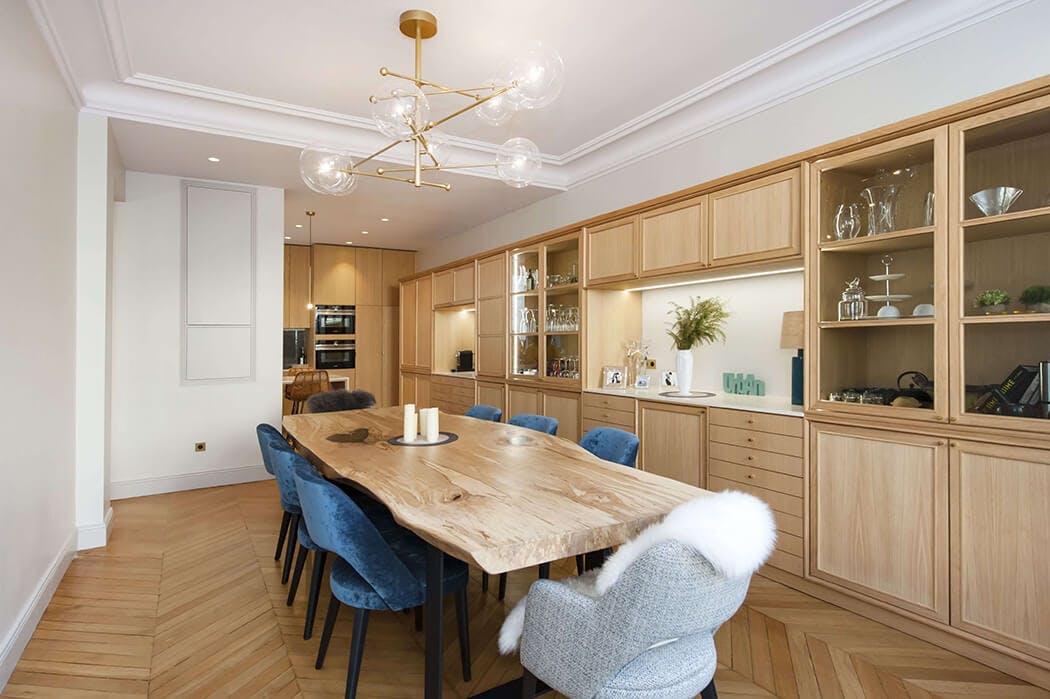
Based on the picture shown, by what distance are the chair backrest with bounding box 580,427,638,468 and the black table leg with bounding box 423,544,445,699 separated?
1.18 m

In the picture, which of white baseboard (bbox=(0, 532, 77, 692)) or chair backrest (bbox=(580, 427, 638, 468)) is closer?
white baseboard (bbox=(0, 532, 77, 692))

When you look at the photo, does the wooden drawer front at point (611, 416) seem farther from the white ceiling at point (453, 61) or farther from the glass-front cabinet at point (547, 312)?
the white ceiling at point (453, 61)

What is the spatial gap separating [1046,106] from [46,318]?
4.30 m

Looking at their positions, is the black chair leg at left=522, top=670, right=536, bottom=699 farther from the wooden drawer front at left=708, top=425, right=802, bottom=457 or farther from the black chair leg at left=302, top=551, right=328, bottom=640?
the wooden drawer front at left=708, top=425, right=802, bottom=457

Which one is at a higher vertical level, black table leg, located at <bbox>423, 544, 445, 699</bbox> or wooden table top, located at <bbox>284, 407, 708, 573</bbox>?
wooden table top, located at <bbox>284, 407, 708, 573</bbox>

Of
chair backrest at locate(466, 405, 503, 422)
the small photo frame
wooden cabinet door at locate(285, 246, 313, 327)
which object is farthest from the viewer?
wooden cabinet door at locate(285, 246, 313, 327)

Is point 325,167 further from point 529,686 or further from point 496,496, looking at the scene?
point 529,686

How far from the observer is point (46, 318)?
272cm

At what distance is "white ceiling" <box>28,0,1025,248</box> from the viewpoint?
8.89 feet

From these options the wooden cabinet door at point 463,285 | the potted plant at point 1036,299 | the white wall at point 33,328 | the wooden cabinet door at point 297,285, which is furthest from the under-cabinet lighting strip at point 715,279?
the wooden cabinet door at point 297,285

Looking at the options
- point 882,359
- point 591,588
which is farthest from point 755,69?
point 591,588

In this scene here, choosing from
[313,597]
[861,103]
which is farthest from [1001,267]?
[313,597]

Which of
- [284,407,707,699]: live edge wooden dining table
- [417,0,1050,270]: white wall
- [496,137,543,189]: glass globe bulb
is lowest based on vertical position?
[284,407,707,699]: live edge wooden dining table

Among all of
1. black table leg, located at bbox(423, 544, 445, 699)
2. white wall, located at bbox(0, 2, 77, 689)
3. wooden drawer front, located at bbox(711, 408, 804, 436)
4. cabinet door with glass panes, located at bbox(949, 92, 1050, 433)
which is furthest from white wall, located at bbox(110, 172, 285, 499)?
cabinet door with glass panes, located at bbox(949, 92, 1050, 433)
